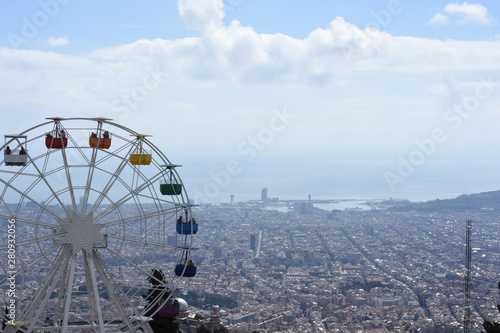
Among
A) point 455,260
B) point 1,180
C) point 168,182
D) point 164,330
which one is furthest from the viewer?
point 455,260

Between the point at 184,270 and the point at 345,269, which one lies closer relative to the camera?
the point at 184,270

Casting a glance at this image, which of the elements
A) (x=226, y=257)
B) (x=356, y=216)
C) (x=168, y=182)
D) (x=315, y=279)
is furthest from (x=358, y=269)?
(x=168, y=182)

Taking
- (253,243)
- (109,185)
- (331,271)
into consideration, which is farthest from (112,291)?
(253,243)

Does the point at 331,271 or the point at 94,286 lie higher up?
the point at 94,286

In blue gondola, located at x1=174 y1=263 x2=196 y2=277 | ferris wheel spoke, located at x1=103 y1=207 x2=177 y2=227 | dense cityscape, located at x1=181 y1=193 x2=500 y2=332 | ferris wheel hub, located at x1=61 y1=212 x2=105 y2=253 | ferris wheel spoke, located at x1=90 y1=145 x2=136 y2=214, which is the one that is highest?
ferris wheel spoke, located at x1=90 y1=145 x2=136 y2=214

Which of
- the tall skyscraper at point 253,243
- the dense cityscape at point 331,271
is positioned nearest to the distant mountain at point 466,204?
the dense cityscape at point 331,271

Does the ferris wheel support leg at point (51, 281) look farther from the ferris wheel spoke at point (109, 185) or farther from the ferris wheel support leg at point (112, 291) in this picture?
the ferris wheel spoke at point (109, 185)

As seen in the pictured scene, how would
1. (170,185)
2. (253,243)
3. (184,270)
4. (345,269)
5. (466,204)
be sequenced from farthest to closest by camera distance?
1. (466,204)
2. (253,243)
3. (345,269)
4. (170,185)
5. (184,270)

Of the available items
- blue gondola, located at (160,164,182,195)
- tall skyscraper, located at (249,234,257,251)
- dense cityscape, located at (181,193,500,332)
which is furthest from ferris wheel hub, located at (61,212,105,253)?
tall skyscraper, located at (249,234,257,251)

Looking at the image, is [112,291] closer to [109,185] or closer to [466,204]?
[109,185]

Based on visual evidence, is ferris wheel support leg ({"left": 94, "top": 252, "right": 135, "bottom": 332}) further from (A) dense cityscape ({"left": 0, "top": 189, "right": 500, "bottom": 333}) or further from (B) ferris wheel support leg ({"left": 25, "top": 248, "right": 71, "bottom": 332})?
(B) ferris wheel support leg ({"left": 25, "top": 248, "right": 71, "bottom": 332})

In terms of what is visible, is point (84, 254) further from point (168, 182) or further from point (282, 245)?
point (282, 245)
